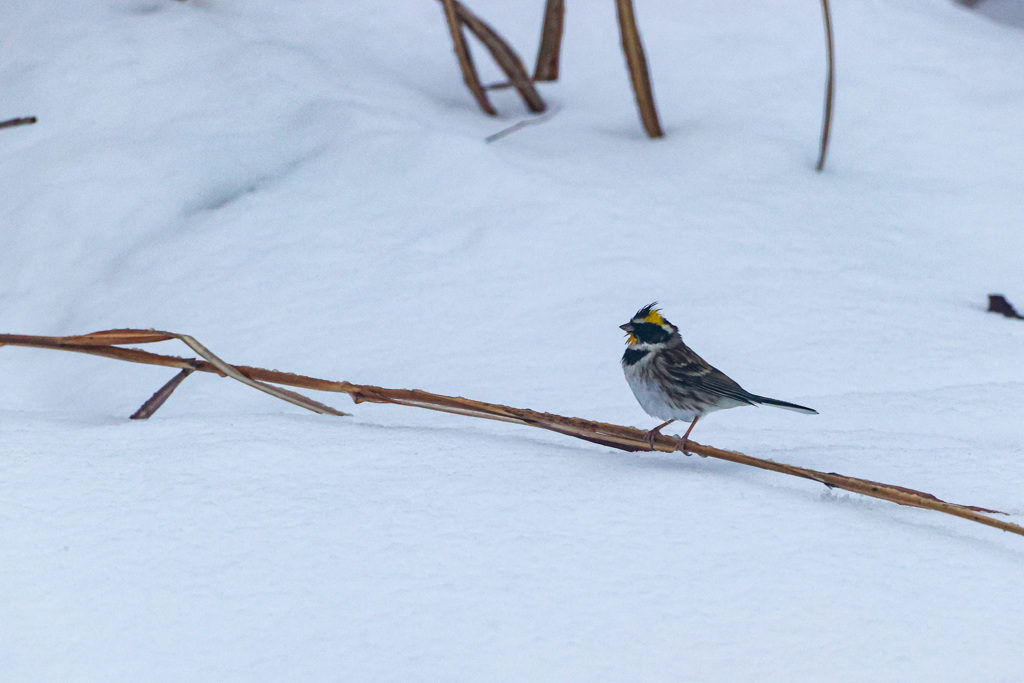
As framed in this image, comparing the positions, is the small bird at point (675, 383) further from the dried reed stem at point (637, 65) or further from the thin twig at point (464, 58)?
the thin twig at point (464, 58)

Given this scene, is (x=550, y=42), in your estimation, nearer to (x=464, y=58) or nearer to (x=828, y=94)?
(x=464, y=58)

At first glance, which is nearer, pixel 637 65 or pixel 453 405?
pixel 453 405

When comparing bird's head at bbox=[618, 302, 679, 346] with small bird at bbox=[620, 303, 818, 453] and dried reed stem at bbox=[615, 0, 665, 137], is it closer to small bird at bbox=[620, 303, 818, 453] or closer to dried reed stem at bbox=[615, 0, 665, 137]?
small bird at bbox=[620, 303, 818, 453]

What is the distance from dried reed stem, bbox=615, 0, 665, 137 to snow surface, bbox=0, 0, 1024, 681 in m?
0.21

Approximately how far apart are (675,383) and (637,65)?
310 centimetres

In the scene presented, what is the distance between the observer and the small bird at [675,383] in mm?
2293

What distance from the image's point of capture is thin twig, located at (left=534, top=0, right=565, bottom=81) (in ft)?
17.1

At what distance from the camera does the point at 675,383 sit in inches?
91.0

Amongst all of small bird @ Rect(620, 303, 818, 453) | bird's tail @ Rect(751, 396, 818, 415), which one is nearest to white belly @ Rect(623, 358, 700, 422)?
small bird @ Rect(620, 303, 818, 453)

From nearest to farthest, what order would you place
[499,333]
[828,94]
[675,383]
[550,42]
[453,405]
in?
[453,405]
[675,383]
[499,333]
[828,94]
[550,42]

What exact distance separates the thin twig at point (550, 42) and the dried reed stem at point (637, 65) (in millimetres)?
493

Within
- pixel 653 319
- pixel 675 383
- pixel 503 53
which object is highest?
pixel 503 53

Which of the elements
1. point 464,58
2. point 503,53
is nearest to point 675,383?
point 464,58

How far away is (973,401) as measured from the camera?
8.77ft
